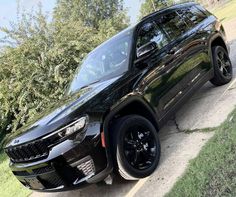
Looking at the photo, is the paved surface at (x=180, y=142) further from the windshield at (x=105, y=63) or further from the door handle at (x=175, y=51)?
the windshield at (x=105, y=63)

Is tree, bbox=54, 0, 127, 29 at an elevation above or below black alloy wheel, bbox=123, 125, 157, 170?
below

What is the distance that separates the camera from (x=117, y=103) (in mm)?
4629

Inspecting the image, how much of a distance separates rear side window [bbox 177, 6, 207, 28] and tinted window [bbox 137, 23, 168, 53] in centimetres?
101

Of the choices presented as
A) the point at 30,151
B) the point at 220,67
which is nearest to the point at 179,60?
the point at 220,67

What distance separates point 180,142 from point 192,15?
285 centimetres

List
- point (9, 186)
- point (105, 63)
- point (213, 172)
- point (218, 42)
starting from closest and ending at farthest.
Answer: point (213, 172)
point (105, 63)
point (9, 186)
point (218, 42)

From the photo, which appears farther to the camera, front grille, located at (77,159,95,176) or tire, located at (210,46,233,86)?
tire, located at (210,46,233,86)

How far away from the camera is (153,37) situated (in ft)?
19.4

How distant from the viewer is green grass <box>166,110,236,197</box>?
3855 mm

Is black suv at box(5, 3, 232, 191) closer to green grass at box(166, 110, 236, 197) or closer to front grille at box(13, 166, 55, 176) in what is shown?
front grille at box(13, 166, 55, 176)

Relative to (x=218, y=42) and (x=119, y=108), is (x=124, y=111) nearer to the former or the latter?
(x=119, y=108)

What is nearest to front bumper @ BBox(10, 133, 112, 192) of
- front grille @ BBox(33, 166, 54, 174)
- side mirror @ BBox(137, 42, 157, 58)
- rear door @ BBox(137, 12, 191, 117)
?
front grille @ BBox(33, 166, 54, 174)

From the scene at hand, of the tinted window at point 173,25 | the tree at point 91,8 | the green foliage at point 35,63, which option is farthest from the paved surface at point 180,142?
the tree at point 91,8

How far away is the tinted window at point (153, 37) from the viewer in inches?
226
